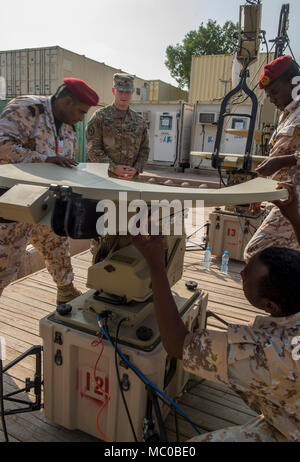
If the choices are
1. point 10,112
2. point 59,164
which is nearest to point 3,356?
point 59,164

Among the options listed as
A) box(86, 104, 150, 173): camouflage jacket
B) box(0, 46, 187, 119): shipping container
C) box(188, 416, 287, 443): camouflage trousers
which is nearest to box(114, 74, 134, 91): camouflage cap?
box(86, 104, 150, 173): camouflage jacket

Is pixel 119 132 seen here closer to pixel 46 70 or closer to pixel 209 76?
pixel 46 70

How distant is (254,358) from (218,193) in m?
0.50

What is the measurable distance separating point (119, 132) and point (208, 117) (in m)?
9.51

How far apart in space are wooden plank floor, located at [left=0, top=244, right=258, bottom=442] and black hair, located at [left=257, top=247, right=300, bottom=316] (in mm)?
804

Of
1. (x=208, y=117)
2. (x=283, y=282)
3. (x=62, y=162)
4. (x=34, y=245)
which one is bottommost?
(x=34, y=245)

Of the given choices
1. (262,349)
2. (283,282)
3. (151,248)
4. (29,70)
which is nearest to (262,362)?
(262,349)

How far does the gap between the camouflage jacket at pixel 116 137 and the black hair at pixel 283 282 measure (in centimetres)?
242

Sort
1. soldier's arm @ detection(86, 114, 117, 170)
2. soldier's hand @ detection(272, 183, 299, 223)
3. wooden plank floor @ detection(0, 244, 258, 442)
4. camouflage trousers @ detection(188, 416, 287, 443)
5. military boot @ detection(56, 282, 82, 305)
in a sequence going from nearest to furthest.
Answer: camouflage trousers @ detection(188, 416, 287, 443)
soldier's hand @ detection(272, 183, 299, 223)
wooden plank floor @ detection(0, 244, 258, 442)
military boot @ detection(56, 282, 82, 305)
soldier's arm @ detection(86, 114, 117, 170)

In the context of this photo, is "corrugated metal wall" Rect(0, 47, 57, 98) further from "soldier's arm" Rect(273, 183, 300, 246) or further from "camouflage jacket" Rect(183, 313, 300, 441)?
"camouflage jacket" Rect(183, 313, 300, 441)

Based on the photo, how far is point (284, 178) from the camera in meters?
2.55

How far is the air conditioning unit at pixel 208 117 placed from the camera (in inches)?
473

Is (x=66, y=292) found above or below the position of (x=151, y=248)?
below

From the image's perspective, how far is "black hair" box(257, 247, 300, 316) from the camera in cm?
107
